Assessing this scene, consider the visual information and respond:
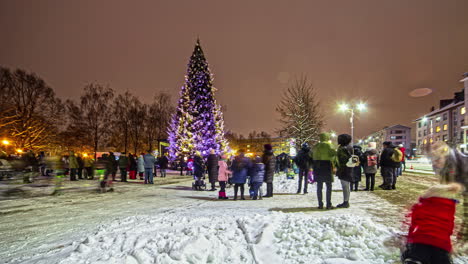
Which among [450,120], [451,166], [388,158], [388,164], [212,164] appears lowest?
[212,164]

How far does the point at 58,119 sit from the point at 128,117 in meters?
13.4

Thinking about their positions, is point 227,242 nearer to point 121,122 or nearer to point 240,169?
point 240,169

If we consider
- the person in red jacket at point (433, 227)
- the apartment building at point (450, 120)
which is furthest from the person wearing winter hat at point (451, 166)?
the apartment building at point (450, 120)

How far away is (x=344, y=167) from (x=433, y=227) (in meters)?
5.43

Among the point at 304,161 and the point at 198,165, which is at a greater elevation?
the point at 304,161

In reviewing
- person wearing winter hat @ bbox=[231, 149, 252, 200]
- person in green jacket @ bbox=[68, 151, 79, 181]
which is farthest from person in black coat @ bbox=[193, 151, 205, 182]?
person in green jacket @ bbox=[68, 151, 79, 181]

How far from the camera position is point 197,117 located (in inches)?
1144

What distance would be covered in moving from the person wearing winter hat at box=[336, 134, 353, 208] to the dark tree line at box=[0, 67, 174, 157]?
25.7 meters

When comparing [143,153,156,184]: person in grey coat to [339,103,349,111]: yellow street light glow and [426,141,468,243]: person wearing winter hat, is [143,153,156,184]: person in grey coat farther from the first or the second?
[339,103,349,111]: yellow street light glow

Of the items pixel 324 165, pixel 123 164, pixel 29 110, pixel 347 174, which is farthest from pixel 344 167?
pixel 29 110

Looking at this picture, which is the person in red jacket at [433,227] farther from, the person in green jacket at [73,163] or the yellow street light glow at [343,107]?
the yellow street light glow at [343,107]

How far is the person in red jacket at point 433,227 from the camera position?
93.7 inches

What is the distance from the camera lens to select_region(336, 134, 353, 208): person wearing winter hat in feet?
25.2

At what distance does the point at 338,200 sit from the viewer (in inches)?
361
